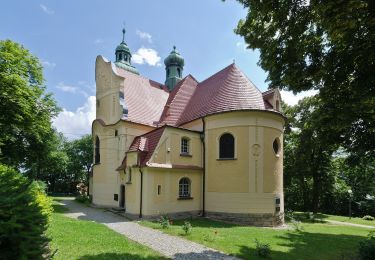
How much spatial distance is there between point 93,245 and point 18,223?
6429mm

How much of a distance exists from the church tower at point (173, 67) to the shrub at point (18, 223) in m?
28.5

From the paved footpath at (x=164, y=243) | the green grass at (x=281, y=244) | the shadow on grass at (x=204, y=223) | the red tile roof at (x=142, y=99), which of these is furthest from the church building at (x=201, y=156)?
the green grass at (x=281, y=244)

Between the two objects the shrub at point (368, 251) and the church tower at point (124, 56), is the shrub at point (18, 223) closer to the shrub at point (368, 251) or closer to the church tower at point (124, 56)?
the shrub at point (368, 251)

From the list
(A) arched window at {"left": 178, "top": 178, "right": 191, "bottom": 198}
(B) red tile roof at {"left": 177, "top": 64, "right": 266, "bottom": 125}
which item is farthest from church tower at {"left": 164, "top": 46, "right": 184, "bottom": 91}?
(A) arched window at {"left": 178, "top": 178, "right": 191, "bottom": 198}

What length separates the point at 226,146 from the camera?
64.4 ft

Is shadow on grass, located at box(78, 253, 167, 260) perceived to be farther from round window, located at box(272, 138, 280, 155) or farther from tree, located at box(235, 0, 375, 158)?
round window, located at box(272, 138, 280, 155)

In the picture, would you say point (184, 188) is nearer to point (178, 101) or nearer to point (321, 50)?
point (178, 101)

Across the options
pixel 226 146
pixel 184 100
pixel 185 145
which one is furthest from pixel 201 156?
pixel 184 100

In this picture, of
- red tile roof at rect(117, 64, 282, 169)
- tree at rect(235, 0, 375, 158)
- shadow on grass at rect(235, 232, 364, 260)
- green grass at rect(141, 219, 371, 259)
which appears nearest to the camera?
tree at rect(235, 0, 375, 158)

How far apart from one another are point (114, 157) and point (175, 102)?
7.14 meters

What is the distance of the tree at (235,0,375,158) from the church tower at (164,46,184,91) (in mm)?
22061

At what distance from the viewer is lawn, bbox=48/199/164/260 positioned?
8750 mm

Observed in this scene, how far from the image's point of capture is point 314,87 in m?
10.5

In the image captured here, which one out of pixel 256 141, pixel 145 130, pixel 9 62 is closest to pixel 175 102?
pixel 145 130
